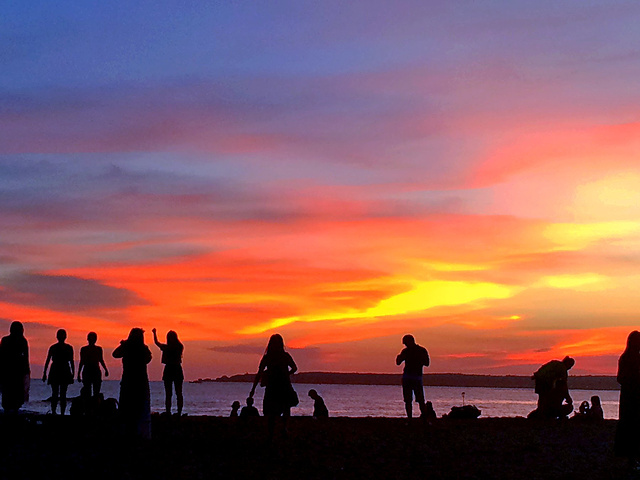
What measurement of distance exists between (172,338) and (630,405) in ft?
34.9

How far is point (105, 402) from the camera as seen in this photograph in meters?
25.4

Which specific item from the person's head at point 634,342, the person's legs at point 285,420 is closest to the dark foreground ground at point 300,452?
the person's legs at point 285,420

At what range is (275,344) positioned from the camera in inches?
745

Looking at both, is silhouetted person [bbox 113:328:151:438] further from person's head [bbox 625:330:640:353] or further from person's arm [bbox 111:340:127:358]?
person's head [bbox 625:330:640:353]

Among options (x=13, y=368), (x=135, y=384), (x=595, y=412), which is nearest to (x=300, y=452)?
(x=135, y=384)

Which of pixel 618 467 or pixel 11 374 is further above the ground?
pixel 11 374

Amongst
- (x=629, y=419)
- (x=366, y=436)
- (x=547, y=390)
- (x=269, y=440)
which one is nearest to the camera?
(x=629, y=419)

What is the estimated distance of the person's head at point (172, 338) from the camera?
21375 millimetres

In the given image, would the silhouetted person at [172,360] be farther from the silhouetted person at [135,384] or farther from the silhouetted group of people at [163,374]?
the silhouetted person at [135,384]

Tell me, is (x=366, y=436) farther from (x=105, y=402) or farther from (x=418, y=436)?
(x=105, y=402)

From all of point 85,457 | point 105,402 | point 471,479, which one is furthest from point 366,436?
point 105,402

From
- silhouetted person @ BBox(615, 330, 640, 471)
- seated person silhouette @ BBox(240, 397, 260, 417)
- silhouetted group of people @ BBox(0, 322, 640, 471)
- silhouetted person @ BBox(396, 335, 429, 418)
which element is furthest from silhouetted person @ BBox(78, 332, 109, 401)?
silhouetted person @ BBox(615, 330, 640, 471)

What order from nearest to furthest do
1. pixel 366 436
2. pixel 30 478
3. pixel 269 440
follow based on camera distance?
pixel 30 478, pixel 269 440, pixel 366 436

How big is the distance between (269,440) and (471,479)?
16.0 ft
